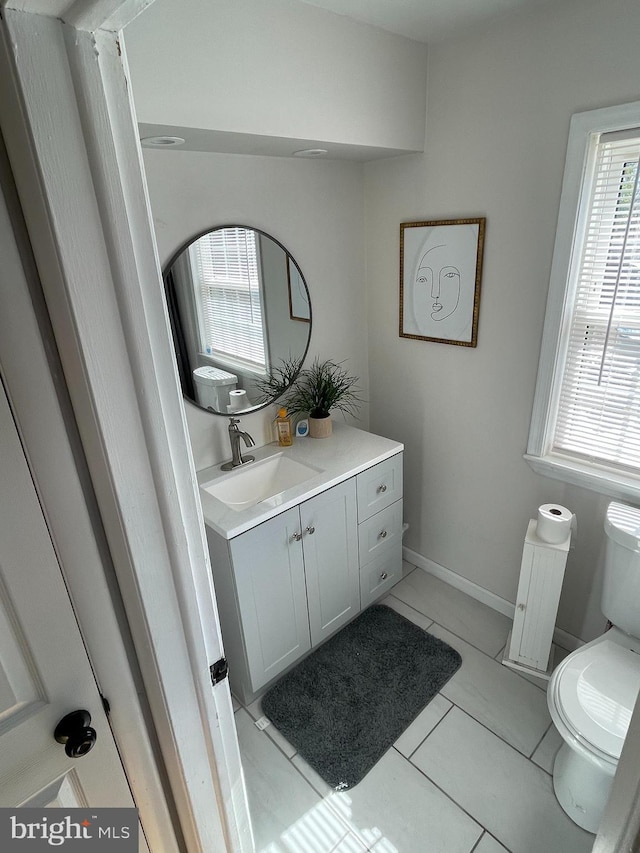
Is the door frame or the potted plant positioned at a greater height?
the door frame

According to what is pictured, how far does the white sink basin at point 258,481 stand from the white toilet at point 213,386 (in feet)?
0.95

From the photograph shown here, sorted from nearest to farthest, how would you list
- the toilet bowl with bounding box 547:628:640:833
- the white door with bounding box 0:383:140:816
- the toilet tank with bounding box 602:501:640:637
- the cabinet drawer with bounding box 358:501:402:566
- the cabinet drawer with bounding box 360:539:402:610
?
1. the white door with bounding box 0:383:140:816
2. the toilet bowl with bounding box 547:628:640:833
3. the toilet tank with bounding box 602:501:640:637
4. the cabinet drawer with bounding box 358:501:402:566
5. the cabinet drawer with bounding box 360:539:402:610

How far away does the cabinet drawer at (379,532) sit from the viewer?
2240 millimetres

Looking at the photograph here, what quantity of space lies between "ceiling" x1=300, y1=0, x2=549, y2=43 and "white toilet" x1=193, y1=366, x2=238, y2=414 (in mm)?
1278

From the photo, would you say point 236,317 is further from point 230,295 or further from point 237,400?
point 237,400

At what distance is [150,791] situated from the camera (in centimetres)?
105

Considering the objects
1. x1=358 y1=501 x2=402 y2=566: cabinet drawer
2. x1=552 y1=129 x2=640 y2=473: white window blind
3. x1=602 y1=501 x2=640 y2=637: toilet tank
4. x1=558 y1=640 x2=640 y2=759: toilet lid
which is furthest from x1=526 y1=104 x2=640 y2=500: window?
x1=358 y1=501 x2=402 y2=566: cabinet drawer

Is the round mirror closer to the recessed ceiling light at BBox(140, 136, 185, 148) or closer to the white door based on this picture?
the recessed ceiling light at BBox(140, 136, 185, 148)

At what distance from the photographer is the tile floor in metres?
1.55

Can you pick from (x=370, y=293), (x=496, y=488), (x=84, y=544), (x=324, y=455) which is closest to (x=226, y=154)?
(x=370, y=293)

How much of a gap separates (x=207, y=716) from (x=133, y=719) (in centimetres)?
15

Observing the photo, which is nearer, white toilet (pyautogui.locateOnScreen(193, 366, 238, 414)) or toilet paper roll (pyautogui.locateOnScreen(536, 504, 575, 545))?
toilet paper roll (pyautogui.locateOnScreen(536, 504, 575, 545))

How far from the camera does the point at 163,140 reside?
150 centimetres

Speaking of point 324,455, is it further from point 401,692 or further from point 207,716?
point 207,716
